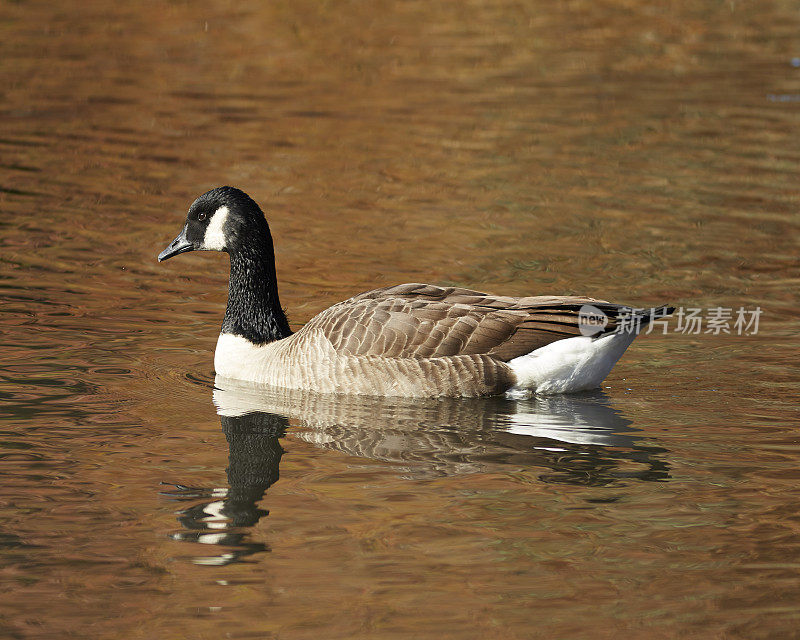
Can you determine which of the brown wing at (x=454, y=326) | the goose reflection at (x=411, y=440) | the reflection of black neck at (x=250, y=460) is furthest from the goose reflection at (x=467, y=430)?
the brown wing at (x=454, y=326)

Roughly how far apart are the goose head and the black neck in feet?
0.18

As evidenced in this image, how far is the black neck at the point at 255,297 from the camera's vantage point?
33.4 ft

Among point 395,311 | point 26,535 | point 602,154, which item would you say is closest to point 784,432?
point 395,311

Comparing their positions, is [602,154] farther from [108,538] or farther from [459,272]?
[108,538]

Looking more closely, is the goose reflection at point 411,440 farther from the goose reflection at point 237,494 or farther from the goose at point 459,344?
the goose at point 459,344

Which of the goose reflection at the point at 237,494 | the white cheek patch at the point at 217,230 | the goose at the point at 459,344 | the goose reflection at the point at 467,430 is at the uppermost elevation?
the white cheek patch at the point at 217,230

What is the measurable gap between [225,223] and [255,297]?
2.21ft

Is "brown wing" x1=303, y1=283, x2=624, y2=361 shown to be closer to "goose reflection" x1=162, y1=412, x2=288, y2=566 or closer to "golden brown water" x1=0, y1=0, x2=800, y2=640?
"golden brown water" x1=0, y1=0, x2=800, y2=640

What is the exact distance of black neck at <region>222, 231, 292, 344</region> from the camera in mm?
10195

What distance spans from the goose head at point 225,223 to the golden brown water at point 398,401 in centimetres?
105

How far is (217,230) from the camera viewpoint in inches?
405

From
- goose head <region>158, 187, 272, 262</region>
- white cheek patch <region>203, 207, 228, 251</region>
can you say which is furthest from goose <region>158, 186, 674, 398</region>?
white cheek patch <region>203, 207, 228, 251</region>

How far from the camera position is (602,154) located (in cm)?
1873

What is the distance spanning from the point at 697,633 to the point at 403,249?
29.2 feet
